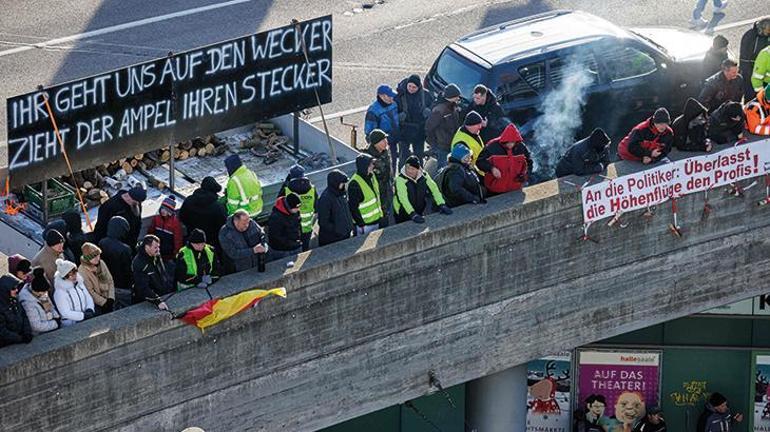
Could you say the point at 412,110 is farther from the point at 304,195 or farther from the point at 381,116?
the point at 304,195

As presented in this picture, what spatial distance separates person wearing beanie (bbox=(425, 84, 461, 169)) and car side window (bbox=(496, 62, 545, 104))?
35.9 inches

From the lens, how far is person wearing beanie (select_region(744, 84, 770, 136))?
66.6 feet

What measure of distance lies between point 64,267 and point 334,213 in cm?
300

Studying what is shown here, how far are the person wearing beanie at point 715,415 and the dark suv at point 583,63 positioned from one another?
11.8 ft

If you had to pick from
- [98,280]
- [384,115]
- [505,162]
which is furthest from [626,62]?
[98,280]

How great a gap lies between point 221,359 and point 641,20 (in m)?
11.4

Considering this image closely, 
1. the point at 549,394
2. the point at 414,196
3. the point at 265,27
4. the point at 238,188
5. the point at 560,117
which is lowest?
the point at 549,394

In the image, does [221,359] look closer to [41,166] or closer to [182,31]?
[41,166]

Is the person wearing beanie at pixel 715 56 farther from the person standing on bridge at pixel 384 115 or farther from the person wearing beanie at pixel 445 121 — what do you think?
the person standing on bridge at pixel 384 115

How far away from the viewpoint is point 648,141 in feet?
63.9

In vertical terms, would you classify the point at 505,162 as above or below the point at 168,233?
above

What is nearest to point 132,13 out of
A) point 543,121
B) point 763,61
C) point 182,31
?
point 182,31

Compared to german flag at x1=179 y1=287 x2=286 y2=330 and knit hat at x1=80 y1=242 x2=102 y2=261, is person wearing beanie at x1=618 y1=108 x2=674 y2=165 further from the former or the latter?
knit hat at x1=80 y1=242 x2=102 y2=261

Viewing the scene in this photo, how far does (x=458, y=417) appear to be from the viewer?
21750 millimetres
